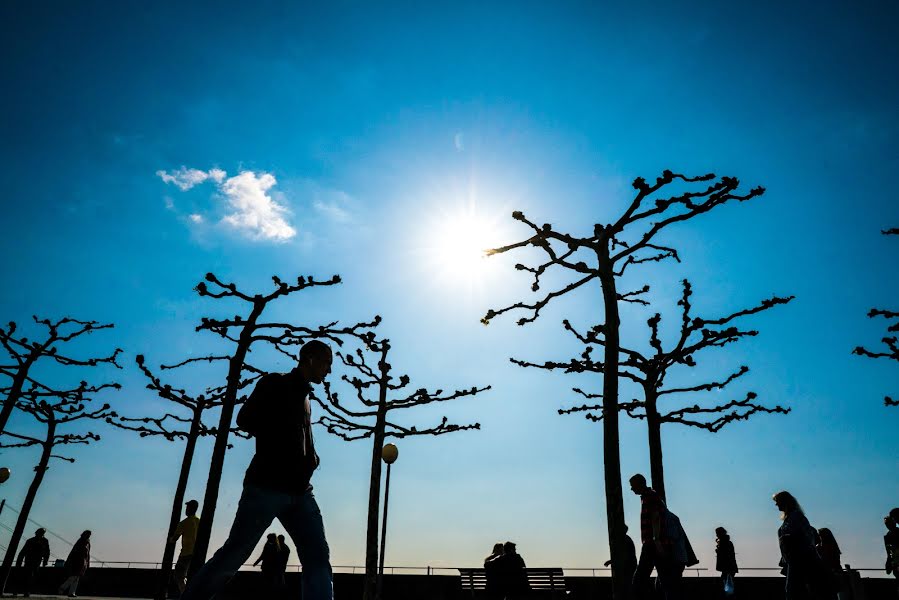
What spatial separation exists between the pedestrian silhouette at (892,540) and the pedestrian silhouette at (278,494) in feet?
31.5

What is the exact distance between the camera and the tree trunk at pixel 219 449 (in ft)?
26.6

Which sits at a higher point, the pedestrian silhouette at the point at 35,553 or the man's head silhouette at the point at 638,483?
the man's head silhouette at the point at 638,483

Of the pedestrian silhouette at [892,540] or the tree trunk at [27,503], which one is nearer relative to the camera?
the pedestrian silhouette at [892,540]

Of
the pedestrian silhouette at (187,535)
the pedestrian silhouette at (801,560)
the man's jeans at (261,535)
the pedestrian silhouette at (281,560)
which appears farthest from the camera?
the pedestrian silhouette at (281,560)

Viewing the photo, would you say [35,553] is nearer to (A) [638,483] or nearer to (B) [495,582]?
(B) [495,582]

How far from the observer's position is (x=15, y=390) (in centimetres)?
1184

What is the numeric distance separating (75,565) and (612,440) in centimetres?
1387

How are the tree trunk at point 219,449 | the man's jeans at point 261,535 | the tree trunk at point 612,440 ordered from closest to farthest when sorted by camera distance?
the man's jeans at point 261,535
the tree trunk at point 612,440
the tree trunk at point 219,449

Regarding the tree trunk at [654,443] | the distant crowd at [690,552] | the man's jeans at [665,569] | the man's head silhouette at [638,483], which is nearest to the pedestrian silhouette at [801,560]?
the distant crowd at [690,552]

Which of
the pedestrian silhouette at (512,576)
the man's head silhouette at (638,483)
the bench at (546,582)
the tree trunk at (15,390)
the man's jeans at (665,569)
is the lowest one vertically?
the bench at (546,582)

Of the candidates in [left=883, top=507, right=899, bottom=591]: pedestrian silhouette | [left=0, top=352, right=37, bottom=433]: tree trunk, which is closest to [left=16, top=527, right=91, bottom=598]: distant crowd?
[left=0, top=352, right=37, bottom=433]: tree trunk

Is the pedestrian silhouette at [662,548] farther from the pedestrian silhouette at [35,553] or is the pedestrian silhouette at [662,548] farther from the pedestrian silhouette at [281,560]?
the pedestrian silhouette at [35,553]

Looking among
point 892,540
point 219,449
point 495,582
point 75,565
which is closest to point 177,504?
point 75,565

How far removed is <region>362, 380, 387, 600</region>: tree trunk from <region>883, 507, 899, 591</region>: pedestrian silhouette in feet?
31.9
